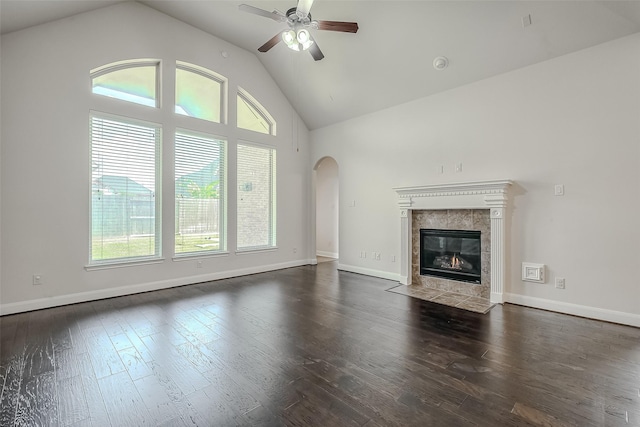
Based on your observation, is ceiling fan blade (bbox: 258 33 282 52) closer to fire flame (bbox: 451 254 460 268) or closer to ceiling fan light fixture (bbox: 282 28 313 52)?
ceiling fan light fixture (bbox: 282 28 313 52)

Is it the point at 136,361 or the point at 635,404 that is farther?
the point at 136,361

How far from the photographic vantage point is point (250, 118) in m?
5.87

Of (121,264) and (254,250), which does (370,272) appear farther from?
(121,264)

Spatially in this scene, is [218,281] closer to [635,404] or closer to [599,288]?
[635,404]

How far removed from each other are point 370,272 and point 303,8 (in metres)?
4.41

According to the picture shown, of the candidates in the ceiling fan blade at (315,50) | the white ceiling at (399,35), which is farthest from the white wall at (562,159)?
the ceiling fan blade at (315,50)

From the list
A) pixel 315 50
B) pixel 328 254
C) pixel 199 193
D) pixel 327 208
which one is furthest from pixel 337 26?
pixel 328 254

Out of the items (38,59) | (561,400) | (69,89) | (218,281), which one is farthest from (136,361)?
(38,59)

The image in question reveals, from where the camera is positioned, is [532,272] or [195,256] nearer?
[532,272]

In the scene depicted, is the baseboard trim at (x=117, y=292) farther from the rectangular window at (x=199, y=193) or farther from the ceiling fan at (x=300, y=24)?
the ceiling fan at (x=300, y=24)

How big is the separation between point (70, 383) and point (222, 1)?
196 inches

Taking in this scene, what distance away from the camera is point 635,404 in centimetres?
179

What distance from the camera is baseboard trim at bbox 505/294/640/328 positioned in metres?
3.09

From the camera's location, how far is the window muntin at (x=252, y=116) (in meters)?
5.70
